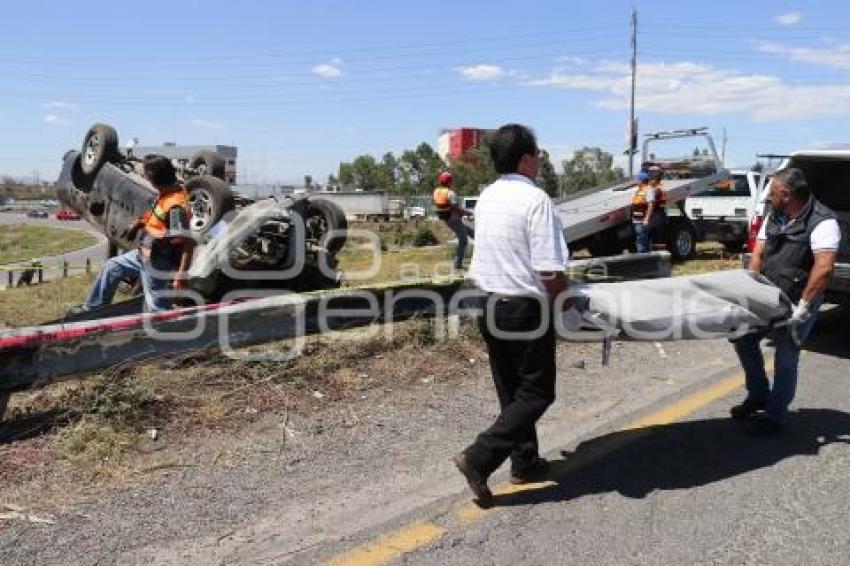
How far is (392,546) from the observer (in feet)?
12.5

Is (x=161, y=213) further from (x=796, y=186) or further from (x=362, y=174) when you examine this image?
(x=362, y=174)

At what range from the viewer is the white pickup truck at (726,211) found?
17672 millimetres

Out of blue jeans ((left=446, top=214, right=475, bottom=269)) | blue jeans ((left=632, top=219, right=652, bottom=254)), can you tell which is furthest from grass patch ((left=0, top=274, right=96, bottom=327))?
blue jeans ((left=632, top=219, right=652, bottom=254))

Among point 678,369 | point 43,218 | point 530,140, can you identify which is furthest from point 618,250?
point 43,218

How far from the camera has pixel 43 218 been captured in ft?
365

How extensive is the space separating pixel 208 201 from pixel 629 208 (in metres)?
8.12

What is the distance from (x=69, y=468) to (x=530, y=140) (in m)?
2.98

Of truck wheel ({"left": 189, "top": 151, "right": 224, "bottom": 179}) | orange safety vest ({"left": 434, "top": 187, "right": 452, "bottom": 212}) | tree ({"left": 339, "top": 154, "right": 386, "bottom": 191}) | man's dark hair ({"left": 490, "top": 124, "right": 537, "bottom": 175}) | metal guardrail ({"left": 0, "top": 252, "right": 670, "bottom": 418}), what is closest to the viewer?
man's dark hair ({"left": 490, "top": 124, "right": 537, "bottom": 175})

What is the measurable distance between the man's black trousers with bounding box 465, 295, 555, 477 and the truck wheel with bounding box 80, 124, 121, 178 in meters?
8.82

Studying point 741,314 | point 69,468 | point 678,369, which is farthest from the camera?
point 678,369

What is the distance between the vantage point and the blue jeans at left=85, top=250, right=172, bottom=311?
7.39 m

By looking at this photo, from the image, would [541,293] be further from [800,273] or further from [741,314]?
[800,273]

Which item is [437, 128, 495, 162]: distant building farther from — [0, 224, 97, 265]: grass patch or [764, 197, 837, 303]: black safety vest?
[764, 197, 837, 303]: black safety vest

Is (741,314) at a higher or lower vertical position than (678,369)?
higher
